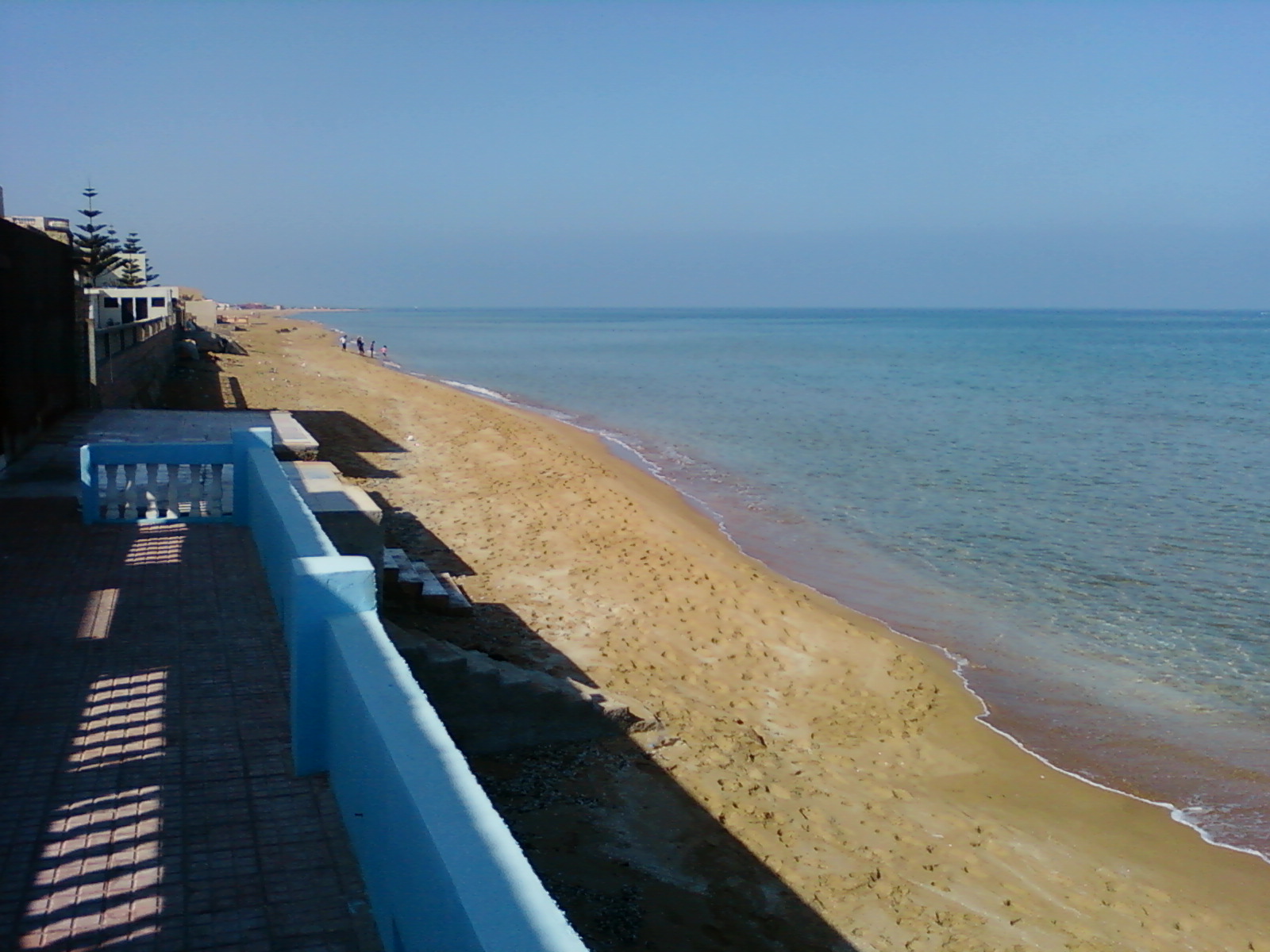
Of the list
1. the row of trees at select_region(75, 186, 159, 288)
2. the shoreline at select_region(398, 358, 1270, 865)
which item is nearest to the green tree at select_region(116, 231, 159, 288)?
the row of trees at select_region(75, 186, 159, 288)

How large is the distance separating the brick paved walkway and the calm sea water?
7321 millimetres

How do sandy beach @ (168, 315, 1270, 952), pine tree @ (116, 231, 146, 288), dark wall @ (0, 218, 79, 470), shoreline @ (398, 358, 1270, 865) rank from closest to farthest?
1. sandy beach @ (168, 315, 1270, 952)
2. shoreline @ (398, 358, 1270, 865)
3. dark wall @ (0, 218, 79, 470)
4. pine tree @ (116, 231, 146, 288)

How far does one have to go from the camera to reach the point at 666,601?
1236cm

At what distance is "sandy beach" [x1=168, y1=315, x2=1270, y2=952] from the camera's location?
21.2 feet

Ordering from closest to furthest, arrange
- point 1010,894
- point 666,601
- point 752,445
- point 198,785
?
point 198,785
point 1010,894
point 666,601
point 752,445

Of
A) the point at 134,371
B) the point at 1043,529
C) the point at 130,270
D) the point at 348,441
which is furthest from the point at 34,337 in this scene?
the point at 130,270

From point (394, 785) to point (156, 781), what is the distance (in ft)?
5.97

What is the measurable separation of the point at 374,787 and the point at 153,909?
2.81ft

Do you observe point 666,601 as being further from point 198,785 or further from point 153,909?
point 153,909

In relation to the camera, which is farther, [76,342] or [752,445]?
[752,445]

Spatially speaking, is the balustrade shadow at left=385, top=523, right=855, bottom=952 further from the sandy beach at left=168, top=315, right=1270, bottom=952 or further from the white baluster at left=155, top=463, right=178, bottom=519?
the white baluster at left=155, top=463, right=178, bottom=519

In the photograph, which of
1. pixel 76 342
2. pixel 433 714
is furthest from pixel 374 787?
pixel 76 342

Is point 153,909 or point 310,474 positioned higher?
point 310,474

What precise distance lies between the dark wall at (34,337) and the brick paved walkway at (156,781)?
529 cm
